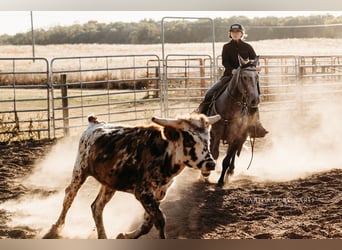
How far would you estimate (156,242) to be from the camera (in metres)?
4.41

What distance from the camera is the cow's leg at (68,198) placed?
14.5 ft

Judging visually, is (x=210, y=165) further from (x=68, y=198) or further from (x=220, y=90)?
(x=220, y=90)

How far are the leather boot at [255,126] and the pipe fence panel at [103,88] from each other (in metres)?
0.80

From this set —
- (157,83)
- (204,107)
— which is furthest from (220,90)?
(157,83)

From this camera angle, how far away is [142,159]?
4.15 meters

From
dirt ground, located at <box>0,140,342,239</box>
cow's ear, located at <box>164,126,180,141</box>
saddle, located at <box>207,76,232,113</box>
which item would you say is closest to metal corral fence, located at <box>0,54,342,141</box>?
saddle, located at <box>207,76,232,113</box>

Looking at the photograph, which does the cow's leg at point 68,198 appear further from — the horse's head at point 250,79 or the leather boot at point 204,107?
the horse's head at point 250,79

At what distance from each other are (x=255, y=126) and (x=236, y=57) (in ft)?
1.84

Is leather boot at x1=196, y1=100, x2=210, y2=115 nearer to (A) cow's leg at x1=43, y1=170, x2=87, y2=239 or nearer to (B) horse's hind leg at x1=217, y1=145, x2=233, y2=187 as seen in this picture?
(B) horse's hind leg at x1=217, y1=145, x2=233, y2=187

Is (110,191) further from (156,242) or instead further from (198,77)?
(198,77)

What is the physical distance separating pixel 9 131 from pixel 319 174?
275 cm

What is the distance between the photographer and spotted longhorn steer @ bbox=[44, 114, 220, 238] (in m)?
4.03

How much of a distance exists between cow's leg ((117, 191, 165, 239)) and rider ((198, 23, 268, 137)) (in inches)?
52.3

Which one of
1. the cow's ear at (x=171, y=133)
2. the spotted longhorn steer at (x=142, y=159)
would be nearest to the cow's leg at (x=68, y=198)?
the spotted longhorn steer at (x=142, y=159)
